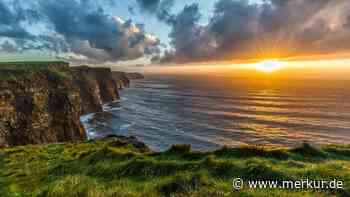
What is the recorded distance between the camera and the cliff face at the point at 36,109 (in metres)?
35.5

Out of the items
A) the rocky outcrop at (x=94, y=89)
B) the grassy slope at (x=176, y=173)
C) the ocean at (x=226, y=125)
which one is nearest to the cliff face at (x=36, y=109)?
the ocean at (x=226, y=125)

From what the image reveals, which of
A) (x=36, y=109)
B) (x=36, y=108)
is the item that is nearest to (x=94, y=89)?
(x=36, y=108)

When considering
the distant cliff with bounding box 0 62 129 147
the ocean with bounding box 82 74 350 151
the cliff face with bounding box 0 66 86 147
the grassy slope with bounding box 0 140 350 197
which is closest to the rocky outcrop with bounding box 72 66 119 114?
the ocean with bounding box 82 74 350 151

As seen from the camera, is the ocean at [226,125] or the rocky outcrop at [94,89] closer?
the ocean at [226,125]

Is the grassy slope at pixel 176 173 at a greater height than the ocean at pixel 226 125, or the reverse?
the grassy slope at pixel 176 173

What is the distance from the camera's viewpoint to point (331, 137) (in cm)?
4828

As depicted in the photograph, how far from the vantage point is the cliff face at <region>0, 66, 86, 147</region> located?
35500 mm

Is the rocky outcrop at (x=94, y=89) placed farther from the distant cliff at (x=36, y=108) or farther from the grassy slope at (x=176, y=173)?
the grassy slope at (x=176, y=173)

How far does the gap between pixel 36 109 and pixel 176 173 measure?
4172 centimetres

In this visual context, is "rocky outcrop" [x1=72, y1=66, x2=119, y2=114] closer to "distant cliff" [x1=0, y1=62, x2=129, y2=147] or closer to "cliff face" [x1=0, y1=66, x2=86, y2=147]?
"distant cliff" [x1=0, y1=62, x2=129, y2=147]

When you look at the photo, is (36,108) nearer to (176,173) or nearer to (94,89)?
(176,173)

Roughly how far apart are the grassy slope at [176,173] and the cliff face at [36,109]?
22825 millimetres

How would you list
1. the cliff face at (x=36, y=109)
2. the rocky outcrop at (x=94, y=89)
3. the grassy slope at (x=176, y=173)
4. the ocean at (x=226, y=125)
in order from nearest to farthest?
the grassy slope at (x=176, y=173)
the cliff face at (x=36, y=109)
the ocean at (x=226, y=125)
the rocky outcrop at (x=94, y=89)

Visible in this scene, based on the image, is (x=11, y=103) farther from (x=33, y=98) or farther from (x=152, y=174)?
(x=152, y=174)
